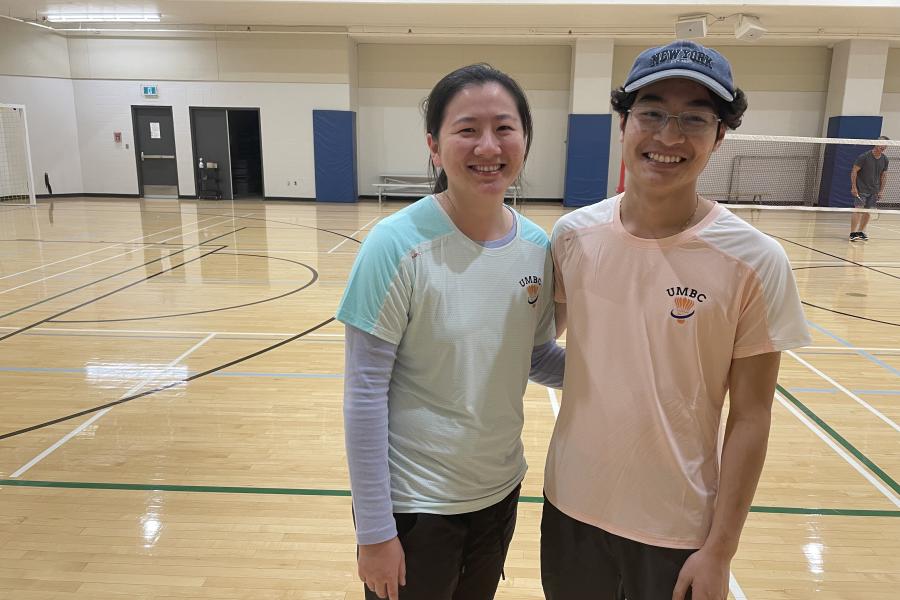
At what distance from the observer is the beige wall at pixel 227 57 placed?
15.7m

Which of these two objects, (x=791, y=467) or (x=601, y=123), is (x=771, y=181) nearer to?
(x=601, y=123)

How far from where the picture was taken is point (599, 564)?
1.37 m

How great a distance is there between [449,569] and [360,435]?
0.37 metres

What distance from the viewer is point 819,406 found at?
397cm

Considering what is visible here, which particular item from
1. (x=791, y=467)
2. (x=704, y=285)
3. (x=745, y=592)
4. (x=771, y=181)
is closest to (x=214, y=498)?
(x=745, y=592)

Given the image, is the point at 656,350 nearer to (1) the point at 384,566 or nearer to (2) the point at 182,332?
(1) the point at 384,566

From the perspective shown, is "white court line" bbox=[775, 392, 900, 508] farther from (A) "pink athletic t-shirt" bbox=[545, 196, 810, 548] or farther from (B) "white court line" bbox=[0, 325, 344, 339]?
(B) "white court line" bbox=[0, 325, 344, 339]

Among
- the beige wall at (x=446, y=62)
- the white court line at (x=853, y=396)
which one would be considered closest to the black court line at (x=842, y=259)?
the white court line at (x=853, y=396)

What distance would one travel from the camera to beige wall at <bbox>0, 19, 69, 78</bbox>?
49.4 ft

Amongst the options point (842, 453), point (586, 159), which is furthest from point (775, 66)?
point (842, 453)

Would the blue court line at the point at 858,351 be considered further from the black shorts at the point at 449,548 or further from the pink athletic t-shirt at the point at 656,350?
the black shorts at the point at 449,548

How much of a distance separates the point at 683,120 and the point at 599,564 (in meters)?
0.95

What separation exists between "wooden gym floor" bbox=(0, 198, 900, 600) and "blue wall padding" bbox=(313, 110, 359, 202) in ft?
31.4

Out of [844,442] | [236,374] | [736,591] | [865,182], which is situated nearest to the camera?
[736,591]
